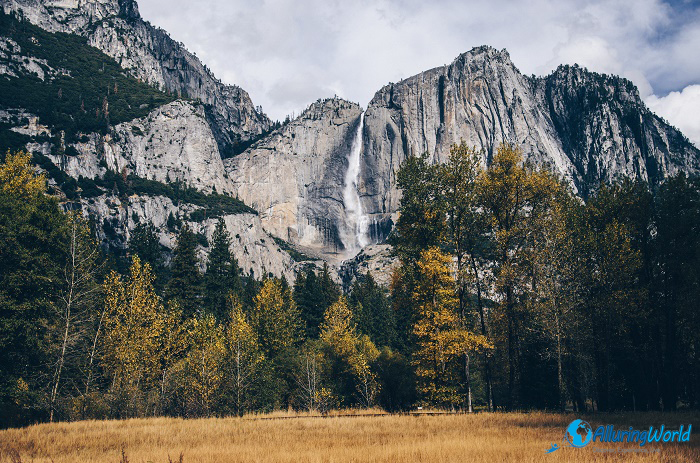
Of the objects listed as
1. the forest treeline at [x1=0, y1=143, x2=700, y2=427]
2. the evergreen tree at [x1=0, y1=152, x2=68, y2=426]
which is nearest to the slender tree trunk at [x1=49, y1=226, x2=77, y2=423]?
the forest treeline at [x1=0, y1=143, x2=700, y2=427]

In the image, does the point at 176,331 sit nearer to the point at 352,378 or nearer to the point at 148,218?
the point at 352,378

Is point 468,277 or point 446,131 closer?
point 468,277

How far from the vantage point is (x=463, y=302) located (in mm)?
24469

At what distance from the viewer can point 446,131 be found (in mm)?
192250

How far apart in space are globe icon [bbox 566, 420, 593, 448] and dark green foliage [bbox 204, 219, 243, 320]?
147 ft

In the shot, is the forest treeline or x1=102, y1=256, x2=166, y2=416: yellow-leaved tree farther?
x1=102, y1=256, x2=166, y2=416: yellow-leaved tree

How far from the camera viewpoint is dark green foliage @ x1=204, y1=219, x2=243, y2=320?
56531 millimetres

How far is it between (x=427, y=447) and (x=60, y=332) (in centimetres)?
2091

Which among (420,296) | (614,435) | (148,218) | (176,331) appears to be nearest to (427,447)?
(614,435)

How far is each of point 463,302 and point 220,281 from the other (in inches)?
1577

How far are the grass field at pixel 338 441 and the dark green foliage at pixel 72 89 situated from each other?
145m

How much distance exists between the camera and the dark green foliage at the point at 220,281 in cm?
5653

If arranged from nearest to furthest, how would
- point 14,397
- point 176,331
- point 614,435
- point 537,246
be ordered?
point 614,435 < point 14,397 < point 537,246 < point 176,331

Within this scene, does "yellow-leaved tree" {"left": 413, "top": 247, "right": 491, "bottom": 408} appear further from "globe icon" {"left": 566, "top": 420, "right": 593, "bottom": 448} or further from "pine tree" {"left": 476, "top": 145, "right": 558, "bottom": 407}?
"globe icon" {"left": 566, "top": 420, "right": 593, "bottom": 448}
